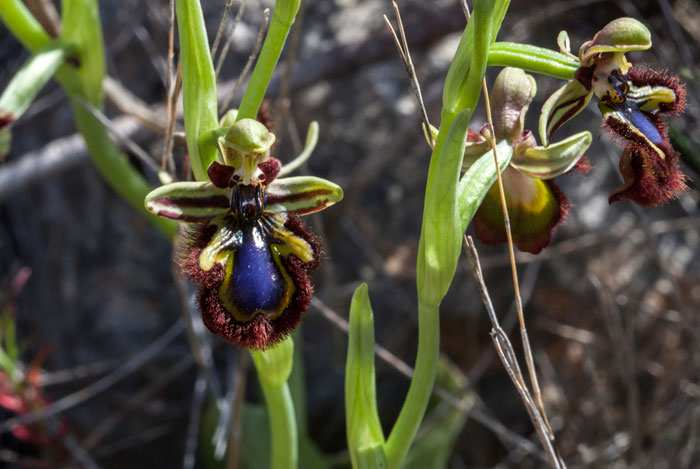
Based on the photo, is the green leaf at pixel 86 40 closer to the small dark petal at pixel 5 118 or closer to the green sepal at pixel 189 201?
the small dark petal at pixel 5 118

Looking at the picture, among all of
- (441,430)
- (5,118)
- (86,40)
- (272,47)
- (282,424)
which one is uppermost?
(272,47)

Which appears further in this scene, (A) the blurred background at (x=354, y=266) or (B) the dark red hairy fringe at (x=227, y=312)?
(A) the blurred background at (x=354, y=266)

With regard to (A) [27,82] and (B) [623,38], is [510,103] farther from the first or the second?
(A) [27,82]

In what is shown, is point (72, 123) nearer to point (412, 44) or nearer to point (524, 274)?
point (412, 44)

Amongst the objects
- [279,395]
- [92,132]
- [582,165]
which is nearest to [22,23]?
[92,132]

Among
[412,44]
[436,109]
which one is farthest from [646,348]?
[412,44]

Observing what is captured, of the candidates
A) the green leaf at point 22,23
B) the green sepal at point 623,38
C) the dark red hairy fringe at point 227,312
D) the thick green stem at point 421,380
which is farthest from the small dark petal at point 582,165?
the green leaf at point 22,23
